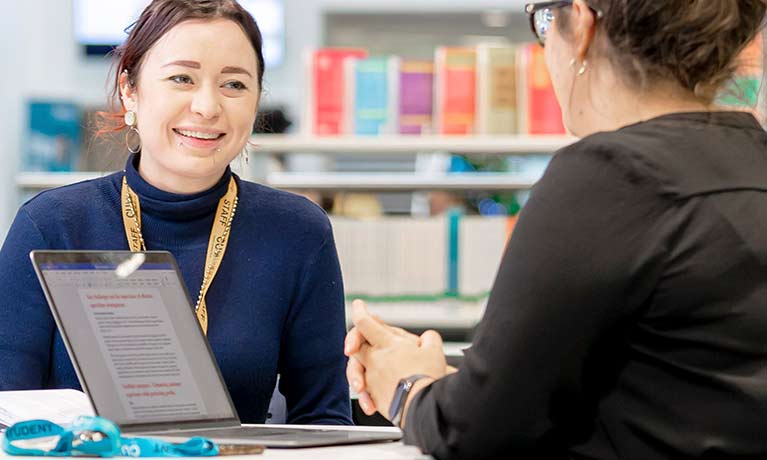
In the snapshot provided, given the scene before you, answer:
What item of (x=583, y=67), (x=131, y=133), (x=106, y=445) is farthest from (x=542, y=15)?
(x=131, y=133)

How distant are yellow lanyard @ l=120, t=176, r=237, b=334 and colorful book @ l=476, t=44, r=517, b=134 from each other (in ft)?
7.18

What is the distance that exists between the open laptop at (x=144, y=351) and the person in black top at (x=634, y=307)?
10.2 inches

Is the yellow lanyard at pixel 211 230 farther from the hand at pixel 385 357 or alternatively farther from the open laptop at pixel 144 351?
the hand at pixel 385 357

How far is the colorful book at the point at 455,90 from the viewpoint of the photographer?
394 cm

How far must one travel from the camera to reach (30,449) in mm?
1206

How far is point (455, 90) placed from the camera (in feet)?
13.0

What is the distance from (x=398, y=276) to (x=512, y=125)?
658 millimetres

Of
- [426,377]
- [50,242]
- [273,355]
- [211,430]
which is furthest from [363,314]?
[50,242]

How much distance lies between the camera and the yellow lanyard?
179 centimetres

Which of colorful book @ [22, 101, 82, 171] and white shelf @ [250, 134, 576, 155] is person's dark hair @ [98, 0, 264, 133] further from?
colorful book @ [22, 101, 82, 171]

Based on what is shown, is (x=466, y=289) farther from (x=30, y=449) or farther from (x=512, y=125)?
(x=30, y=449)

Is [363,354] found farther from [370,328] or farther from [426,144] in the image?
[426,144]

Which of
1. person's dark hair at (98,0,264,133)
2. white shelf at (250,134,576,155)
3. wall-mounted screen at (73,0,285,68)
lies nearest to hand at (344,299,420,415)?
person's dark hair at (98,0,264,133)

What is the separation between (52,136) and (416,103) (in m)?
1.96
